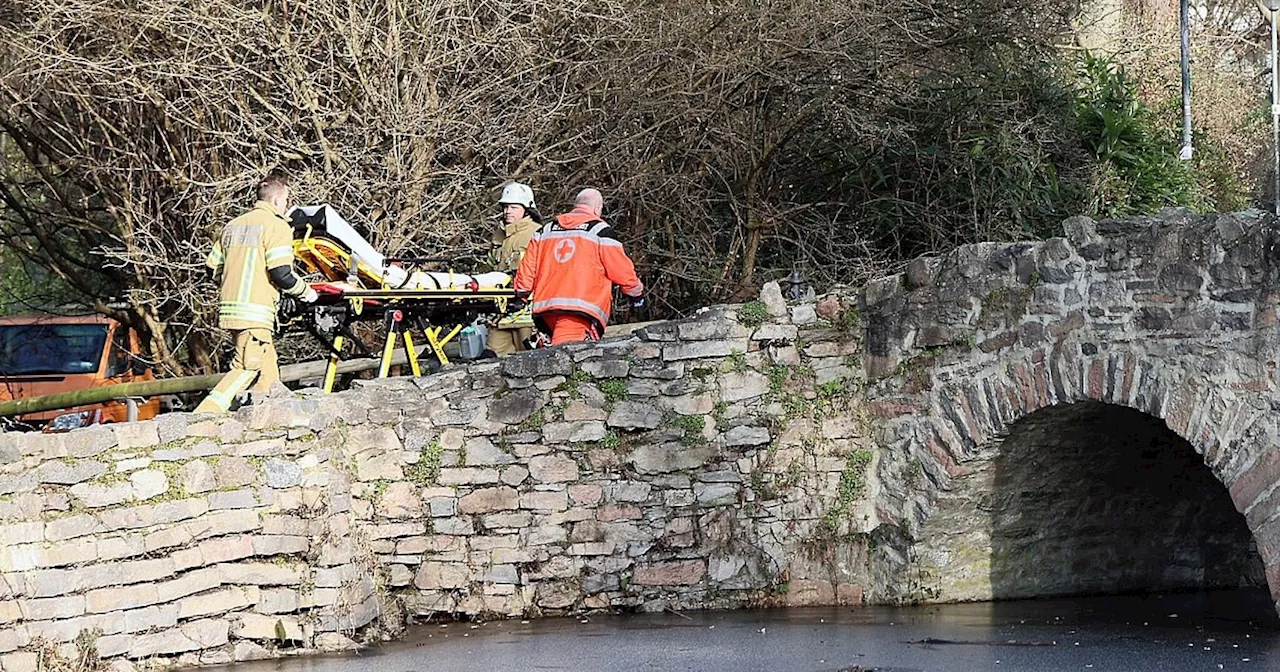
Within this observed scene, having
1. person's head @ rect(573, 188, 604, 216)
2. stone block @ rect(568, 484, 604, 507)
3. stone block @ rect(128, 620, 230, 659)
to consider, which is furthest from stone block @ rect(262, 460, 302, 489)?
person's head @ rect(573, 188, 604, 216)

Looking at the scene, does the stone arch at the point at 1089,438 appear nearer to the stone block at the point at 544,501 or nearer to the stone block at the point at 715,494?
the stone block at the point at 715,494

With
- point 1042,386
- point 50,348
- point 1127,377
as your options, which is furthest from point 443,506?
point 50,348

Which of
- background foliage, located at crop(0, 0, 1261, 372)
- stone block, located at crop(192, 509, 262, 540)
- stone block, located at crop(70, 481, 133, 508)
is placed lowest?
stone block, located at crop(192, 509, 262, 540)

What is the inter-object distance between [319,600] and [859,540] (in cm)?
361

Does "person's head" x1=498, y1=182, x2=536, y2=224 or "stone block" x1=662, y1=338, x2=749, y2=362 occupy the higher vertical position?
"person's head" x1=498, y1=182, x2=536, y2=224

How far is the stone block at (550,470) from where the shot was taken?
1163 cm

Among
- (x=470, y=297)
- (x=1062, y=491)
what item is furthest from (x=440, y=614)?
(x=1062, y=491)

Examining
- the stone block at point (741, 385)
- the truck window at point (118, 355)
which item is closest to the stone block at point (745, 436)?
the stone block at point (741, 385)

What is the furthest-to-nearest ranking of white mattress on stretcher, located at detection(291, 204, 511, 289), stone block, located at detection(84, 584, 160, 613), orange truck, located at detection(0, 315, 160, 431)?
1. orange truck, located at detection(0, 315, 160, 431)
2. white mattress on stretcher, located at detection(291, 204, 511, 289)
3. stone block, located at detection(84, 584, 160, 613)

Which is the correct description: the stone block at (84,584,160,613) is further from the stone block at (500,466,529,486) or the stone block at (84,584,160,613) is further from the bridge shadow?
the bridge shadow

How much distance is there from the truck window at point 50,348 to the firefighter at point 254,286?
6.74 m

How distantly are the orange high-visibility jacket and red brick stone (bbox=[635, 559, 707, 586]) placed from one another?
1704 millimetres

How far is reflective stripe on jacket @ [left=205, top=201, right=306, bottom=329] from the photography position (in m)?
10.9

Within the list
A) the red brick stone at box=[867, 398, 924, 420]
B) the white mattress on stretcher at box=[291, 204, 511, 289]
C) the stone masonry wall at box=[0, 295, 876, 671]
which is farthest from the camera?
the red brick stone at box=[867, 398, 924, 420]
